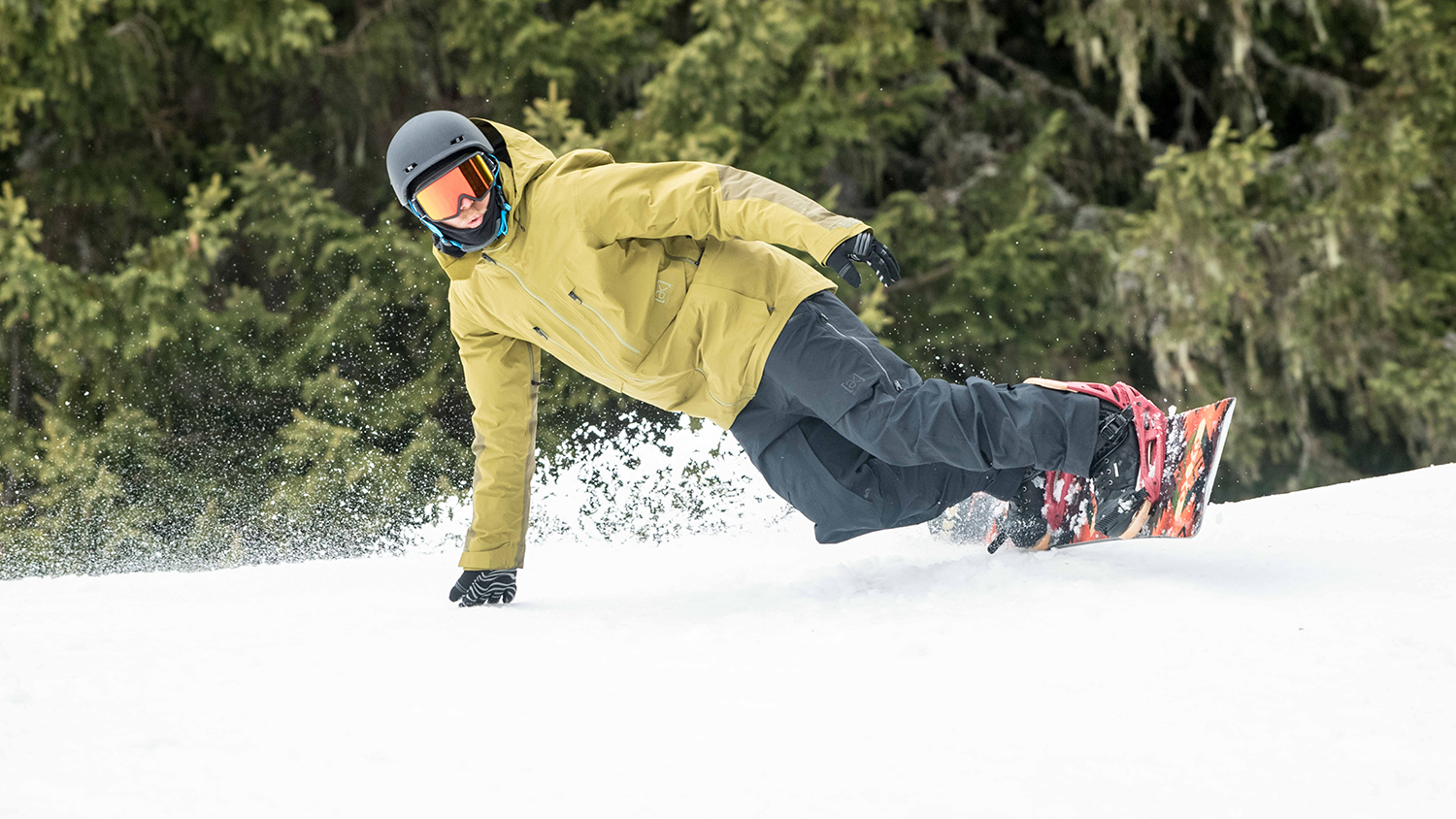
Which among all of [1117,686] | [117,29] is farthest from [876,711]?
[117,29]

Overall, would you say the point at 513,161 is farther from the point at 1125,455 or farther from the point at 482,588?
the point at 1125,455

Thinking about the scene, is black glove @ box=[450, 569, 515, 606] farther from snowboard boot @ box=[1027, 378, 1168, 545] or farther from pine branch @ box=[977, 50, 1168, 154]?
pine branch @ box=[977, 50, 1168, 154]

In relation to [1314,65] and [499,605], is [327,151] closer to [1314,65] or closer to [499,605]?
[499,605]

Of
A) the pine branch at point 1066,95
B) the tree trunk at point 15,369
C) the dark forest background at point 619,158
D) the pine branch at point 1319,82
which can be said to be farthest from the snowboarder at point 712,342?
the pine branch at point 1319,82

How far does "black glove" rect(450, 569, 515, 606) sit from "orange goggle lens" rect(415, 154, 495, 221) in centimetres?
95

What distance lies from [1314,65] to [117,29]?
32.9 feet

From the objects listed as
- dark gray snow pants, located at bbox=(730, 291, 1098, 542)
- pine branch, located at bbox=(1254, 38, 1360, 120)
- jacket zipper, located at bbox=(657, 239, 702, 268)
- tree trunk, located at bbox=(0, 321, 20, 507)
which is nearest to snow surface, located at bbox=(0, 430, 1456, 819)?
dark gray snow pants, located at bbox=(730, 291, 1098, 542)

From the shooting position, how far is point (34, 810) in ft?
4.35

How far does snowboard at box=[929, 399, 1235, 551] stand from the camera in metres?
2.30

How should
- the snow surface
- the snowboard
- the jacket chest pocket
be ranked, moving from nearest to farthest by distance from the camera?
the snow surface
the snowboard
the jacket chest pocket

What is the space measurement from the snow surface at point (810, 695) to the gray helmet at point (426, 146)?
105cm

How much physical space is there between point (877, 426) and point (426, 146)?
4.09ft

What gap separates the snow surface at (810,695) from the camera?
1.37m

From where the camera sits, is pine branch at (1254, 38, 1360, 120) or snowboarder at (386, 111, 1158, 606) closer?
snowboarder at (386, 111, 1158, 606)
